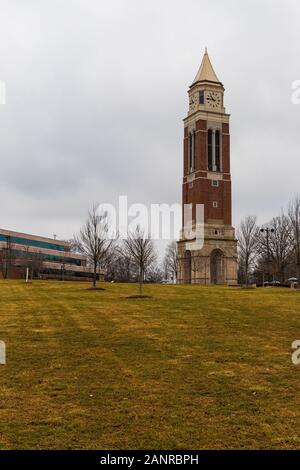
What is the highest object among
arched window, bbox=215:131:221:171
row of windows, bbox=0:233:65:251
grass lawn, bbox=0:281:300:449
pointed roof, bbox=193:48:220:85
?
pointed roof, bbox=193:48:220:85

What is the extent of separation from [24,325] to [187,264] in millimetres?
61290

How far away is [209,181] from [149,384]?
69.4m

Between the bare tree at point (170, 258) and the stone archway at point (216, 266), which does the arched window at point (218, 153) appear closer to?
the stone archway at point (216, 266)

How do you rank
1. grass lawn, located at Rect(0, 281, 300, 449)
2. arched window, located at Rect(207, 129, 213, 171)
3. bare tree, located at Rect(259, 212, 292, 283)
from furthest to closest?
1. arched window, located at Rect(207, 129, 213, 171)
2. bare tree, located at Rect(259, 212, 292, 283)
3. grass lawn, located at Rect(0, 281, 300, 449)

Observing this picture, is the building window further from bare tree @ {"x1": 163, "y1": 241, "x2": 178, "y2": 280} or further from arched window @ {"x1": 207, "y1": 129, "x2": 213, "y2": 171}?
bare tree @ {"x1": 163, "y1": 241, "x2": 178, "y2": 280}

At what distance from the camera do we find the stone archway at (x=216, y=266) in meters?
73.9

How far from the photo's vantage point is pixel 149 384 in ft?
30.5

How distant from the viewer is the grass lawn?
6984mm

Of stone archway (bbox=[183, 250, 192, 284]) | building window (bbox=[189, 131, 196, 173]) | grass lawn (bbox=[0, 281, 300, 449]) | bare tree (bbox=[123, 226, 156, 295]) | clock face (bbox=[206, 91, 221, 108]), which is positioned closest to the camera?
grass lawn (bbox=[0, 281, 300, 449])

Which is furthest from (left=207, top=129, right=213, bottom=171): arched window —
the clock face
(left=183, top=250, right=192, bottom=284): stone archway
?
(left=183, top=250, right=192, bottom=284): stone archway

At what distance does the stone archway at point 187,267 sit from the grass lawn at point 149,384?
58.5 m

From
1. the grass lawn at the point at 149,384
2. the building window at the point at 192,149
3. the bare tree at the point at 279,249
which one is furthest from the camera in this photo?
the building window at the point at 192,149

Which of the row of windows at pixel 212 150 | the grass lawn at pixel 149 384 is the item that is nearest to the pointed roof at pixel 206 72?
the row of windows at pixel 212 150
